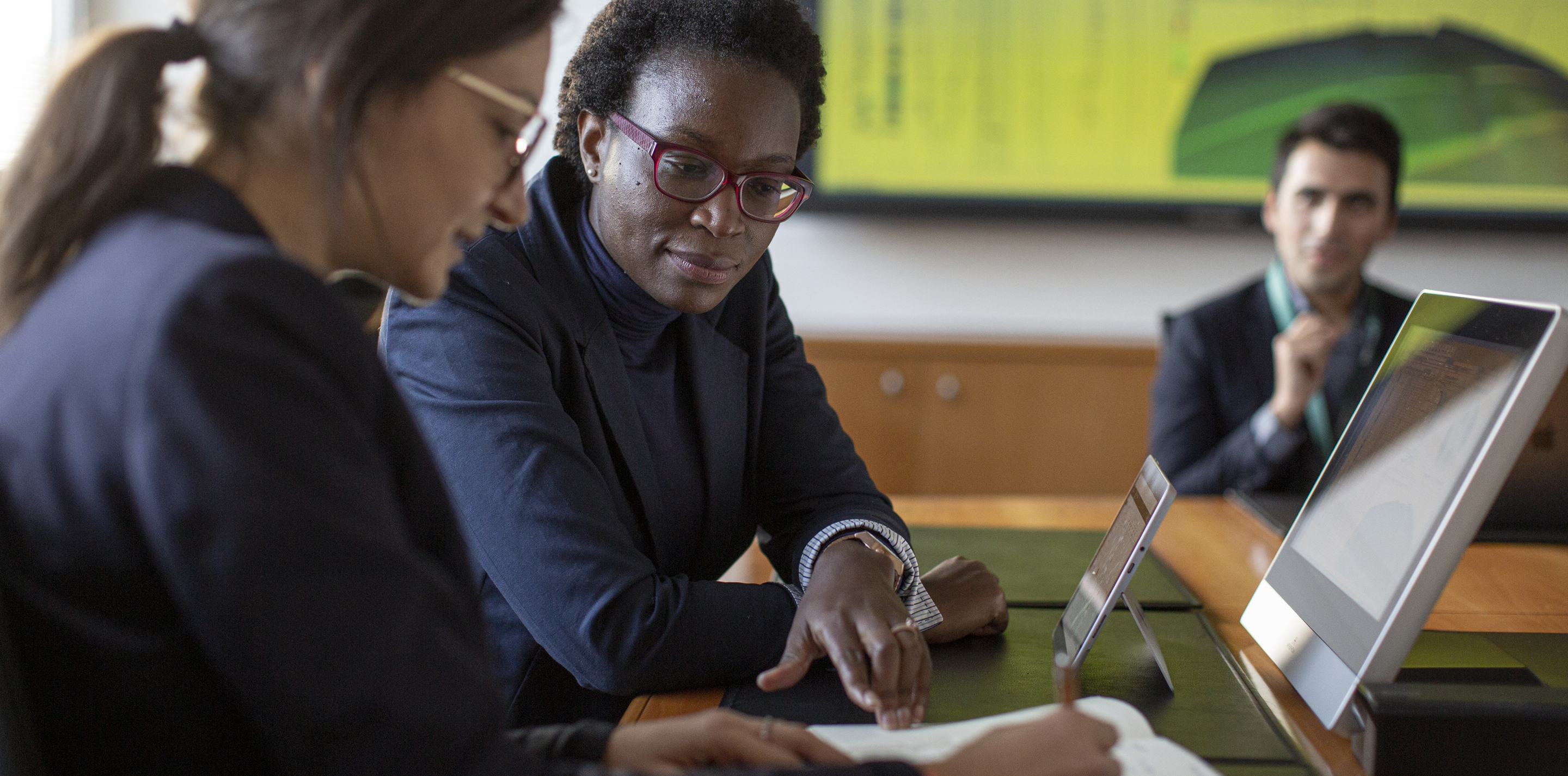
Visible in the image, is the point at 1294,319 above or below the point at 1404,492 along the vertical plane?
below

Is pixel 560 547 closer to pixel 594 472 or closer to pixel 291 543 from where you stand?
pixel 594 472

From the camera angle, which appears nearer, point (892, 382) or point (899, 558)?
point (899, 558)

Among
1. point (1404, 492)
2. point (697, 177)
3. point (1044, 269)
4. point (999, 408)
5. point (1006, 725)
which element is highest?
point (697, 177)

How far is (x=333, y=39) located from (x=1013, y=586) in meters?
0.91

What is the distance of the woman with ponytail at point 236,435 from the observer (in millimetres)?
542

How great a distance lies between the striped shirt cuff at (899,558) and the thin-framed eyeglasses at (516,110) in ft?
1.55

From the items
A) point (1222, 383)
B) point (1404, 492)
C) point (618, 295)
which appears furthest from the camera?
point (1222, 383)

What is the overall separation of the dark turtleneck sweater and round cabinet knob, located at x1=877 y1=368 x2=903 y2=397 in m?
1.65

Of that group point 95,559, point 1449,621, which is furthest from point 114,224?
point 1449,621

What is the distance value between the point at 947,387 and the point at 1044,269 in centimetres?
49

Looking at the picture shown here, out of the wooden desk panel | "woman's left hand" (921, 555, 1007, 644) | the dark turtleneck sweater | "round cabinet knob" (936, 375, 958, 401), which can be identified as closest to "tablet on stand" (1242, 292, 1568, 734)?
the wooden desk panel

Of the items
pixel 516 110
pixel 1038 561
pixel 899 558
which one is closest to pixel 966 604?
pixel 899 558

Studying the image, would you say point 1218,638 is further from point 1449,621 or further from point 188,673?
point 188,673

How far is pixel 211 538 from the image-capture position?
0.53 metres
